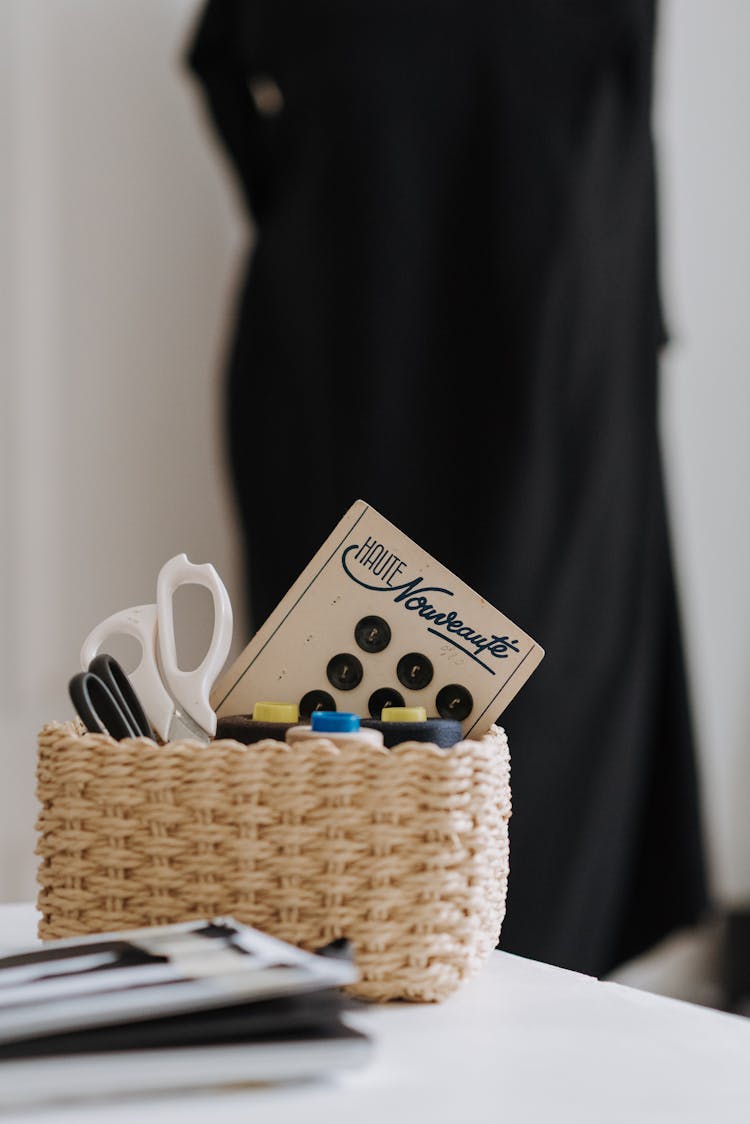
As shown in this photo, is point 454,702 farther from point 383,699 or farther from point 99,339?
point 99,339

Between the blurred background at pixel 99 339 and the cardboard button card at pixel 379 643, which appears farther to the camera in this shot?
the blurred background at pixel 99 339

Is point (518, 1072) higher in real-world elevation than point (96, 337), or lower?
lower

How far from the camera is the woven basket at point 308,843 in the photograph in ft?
1.30

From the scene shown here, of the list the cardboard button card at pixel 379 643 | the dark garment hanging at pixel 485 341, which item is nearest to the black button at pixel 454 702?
the cardboard button card at pixel 379 643

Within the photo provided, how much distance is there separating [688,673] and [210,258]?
0.60 metres

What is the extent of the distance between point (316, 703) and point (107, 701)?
0.26 feet

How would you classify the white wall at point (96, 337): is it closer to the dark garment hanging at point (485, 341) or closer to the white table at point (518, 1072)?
the dark garment hanging at point (485, 341)

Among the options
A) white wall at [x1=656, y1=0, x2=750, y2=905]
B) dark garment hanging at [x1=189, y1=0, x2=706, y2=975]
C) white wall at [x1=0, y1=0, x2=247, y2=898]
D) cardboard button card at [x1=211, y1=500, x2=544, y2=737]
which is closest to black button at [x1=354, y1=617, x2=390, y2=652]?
cardboard button card at [x1=211, y1=500, x2=544, y2=737]

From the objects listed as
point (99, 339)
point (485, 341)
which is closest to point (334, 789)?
point (485, 341)

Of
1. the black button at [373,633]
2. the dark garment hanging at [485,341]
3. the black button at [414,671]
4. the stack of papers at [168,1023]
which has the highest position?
the dark garment hanging at [485,341]

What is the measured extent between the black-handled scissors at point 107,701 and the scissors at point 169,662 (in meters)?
0.01

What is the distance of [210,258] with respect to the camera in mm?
1158

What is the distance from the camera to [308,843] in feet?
1.31

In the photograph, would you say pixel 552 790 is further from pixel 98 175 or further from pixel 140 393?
pixel 98 175
